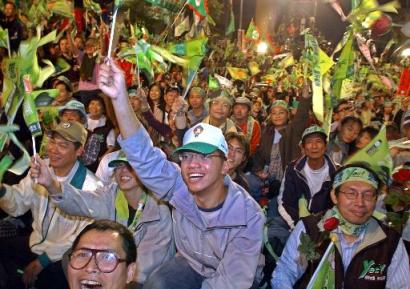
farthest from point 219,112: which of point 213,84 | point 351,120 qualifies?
point 351,120

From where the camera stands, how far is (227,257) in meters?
3.16

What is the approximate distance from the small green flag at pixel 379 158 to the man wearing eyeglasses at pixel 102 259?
1810 millimetres

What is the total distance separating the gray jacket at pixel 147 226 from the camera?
357 cm

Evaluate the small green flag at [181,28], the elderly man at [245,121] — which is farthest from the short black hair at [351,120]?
the small green flag at [181,28]

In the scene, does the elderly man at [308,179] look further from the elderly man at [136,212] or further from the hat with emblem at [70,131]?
the hat with emblem at [70,131]

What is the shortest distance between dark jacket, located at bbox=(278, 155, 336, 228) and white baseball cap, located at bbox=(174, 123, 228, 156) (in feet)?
6.58

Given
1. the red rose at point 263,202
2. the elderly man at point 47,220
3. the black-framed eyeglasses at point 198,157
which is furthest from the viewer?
the red rose at point 263,202

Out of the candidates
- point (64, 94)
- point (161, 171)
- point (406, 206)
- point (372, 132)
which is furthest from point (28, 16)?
point (406, 206)

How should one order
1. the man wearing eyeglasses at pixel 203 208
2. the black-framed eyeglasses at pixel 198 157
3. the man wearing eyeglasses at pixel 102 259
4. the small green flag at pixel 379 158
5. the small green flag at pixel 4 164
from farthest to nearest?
the small green flag at pixel 379 158
the small green flag at pixel 4 164
the black-framed eyeglasses at pixel 198 157
the man wearing eyeglasses at pixel 203 208
the man wearing eyeglasses at pixel 102 259

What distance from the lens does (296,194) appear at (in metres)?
5.16

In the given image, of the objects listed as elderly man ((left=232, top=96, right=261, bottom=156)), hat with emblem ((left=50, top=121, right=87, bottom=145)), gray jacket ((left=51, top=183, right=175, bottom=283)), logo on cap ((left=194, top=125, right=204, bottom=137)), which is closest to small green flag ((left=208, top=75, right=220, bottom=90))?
elderly man ((left=232, top=96, right=261, bottom=156))

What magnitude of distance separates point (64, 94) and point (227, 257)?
172 inches

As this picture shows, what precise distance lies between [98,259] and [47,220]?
172cm

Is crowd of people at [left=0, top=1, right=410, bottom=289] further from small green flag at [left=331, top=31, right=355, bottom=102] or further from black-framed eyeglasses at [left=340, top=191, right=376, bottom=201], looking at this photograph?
small green flag at [left=331, top=31, right=355, bottom=102]
